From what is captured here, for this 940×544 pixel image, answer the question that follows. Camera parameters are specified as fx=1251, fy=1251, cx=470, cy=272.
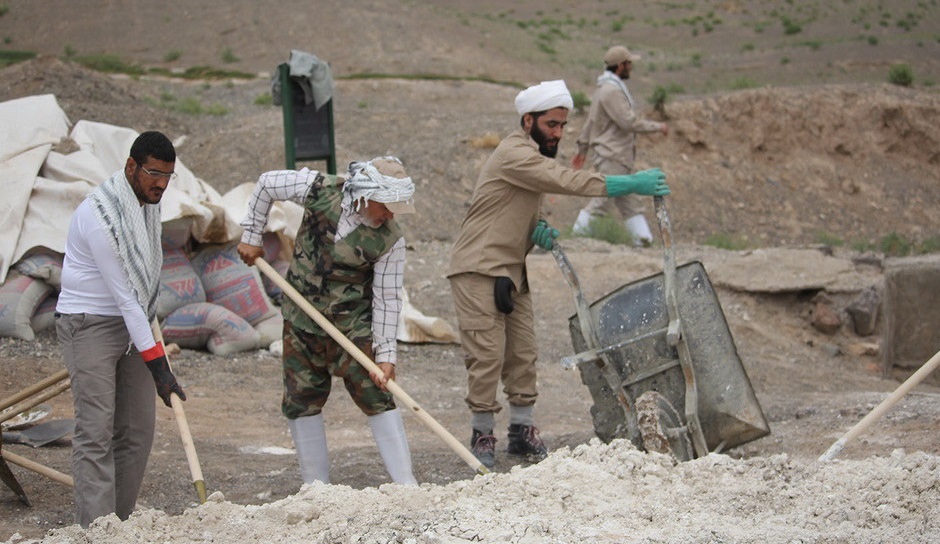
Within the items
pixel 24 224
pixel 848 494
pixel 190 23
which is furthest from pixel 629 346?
pixel 190 23

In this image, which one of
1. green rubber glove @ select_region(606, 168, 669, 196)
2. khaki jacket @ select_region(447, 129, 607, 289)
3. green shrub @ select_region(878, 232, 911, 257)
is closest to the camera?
green rubber glove @ select_region(606, 168, 669, 196)

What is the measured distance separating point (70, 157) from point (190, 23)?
2590 cm

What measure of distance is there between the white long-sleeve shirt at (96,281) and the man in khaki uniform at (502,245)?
1.76 metres

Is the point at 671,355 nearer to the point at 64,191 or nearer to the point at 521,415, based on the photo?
the point at 521,415

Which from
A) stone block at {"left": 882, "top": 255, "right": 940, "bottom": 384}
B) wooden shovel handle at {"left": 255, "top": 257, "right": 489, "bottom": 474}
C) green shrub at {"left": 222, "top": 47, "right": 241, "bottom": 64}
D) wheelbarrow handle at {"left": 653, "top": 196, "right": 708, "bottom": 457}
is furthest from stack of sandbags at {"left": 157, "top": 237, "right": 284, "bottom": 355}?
green shrub at {"left": 222, "top": 47, "right": 241, "bottom": 64}

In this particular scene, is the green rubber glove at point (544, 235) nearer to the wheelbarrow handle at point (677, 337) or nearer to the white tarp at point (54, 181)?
the wheelbarrow handle at point (677, 337)

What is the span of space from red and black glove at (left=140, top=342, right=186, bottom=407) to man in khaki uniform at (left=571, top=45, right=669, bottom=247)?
269 inches

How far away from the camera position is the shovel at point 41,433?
598 centimetres

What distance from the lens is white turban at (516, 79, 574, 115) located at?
18.6 ft

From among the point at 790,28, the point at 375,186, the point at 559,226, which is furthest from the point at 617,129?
the point at 790,28

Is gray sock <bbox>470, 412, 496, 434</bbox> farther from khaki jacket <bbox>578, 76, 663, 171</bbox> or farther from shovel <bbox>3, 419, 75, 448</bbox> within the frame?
khaki jacket <bbox>578, 76, 663, 171</bbox>

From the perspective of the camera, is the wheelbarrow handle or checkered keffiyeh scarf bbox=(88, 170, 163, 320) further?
the wheelbarrow handle

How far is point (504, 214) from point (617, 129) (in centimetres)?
570

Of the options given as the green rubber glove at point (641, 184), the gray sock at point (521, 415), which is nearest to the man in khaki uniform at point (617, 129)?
the gray sock at point (521, 415)
